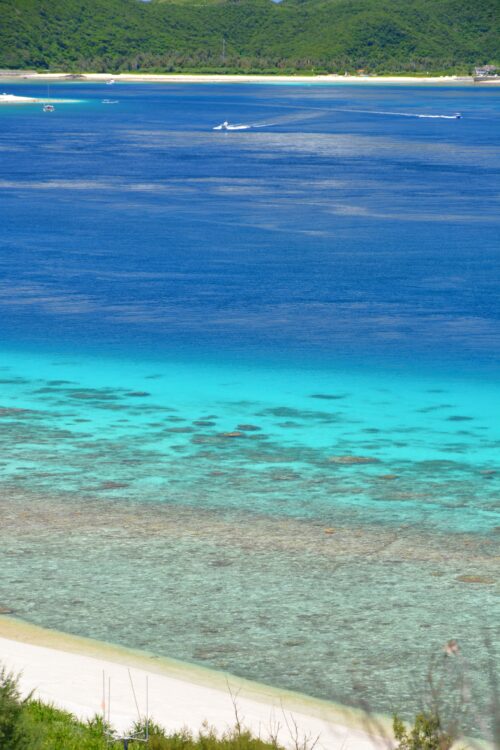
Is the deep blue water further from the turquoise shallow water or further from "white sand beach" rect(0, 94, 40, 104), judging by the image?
"white sand beach" rect(0, 94, 40, 104)

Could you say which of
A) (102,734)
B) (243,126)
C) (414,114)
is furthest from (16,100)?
(102,734)

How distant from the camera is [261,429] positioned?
77.4ft

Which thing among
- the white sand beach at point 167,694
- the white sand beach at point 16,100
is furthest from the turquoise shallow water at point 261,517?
the white sand beach at point 16,100

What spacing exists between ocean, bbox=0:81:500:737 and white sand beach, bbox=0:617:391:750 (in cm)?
37

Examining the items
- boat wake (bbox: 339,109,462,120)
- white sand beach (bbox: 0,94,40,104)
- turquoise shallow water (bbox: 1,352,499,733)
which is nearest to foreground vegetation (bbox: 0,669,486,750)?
turquoise shallow water (bbox: 1,352,499,733)

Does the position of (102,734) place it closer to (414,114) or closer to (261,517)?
(261,517)

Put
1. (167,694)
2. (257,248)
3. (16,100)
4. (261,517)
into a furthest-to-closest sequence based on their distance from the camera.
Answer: (16,100)
(257,248)
(261,517)
(167,694)

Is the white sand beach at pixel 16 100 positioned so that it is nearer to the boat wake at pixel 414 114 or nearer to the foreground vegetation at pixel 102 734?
the boat wake at pixel 414 114

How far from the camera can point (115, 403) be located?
83.6ft

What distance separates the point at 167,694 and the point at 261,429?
39.4 feet

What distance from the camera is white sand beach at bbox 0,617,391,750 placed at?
11.0 meters

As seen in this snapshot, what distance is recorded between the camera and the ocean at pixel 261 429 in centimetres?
1419

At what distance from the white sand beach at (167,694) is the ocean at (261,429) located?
1.23ft

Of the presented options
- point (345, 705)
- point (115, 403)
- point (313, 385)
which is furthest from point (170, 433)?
point (345, 705)
